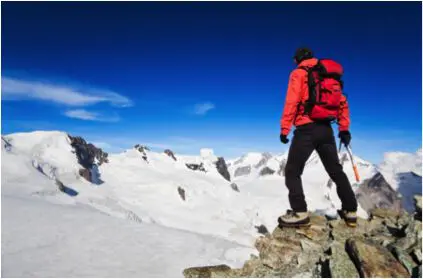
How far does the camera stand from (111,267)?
114 ft

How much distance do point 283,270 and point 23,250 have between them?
3788 centimetres

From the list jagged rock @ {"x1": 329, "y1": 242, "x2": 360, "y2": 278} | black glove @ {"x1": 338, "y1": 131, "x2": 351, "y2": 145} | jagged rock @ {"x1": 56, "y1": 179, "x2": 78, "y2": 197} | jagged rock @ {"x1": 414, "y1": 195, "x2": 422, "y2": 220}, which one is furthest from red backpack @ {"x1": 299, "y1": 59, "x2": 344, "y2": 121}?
jagged rock @ {"x1": 56, "y1": 179, "x2": 78, "y2": 197}

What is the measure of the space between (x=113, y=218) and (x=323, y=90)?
56.8 metres

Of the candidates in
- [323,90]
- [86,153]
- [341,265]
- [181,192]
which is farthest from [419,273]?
[86,153]

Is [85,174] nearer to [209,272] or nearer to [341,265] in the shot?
[209,272]

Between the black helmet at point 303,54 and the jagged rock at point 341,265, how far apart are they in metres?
4.61

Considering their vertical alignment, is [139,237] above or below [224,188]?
below

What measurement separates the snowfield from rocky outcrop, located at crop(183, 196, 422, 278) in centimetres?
164

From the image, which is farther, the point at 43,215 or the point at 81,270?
the point at 43,215

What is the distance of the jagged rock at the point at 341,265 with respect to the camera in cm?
712

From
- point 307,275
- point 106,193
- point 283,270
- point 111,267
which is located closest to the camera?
point 307,275

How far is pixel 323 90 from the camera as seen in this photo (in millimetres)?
8156

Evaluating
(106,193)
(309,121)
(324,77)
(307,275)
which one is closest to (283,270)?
(307,275)

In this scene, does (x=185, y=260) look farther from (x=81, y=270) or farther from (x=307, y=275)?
(x=307, y=275)
